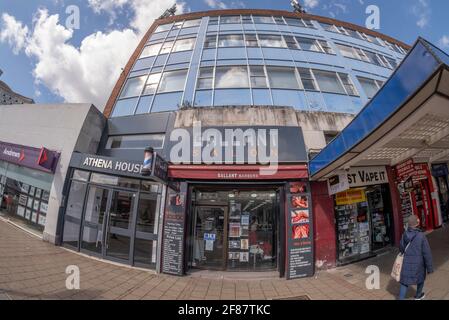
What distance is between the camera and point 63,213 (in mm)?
8156

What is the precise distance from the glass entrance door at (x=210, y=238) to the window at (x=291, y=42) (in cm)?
1036

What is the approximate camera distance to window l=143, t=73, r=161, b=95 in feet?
34.7

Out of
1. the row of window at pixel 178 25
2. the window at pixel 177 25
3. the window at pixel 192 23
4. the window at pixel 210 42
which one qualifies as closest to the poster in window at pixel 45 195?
the window at pixel 210 42

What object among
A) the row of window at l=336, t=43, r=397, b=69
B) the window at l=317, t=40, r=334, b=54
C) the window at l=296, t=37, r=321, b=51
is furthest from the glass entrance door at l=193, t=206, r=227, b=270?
→ the row of window at l=336, t=43, r=397, b=69

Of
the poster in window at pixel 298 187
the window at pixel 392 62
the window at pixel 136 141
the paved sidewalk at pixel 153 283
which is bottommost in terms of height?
the paved sidewalk at pixel 153 283

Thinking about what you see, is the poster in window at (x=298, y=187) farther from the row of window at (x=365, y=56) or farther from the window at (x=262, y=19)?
the window at (x=262, y=19)

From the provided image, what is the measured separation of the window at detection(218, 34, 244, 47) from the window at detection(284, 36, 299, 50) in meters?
2.70

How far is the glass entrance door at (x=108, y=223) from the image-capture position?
7.36 m

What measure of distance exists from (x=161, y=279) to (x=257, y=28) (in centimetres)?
1443

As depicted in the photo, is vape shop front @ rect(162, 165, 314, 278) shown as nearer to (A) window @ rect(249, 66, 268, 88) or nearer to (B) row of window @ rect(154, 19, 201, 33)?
(A) window @ rect(249, 66, 268, 88)
